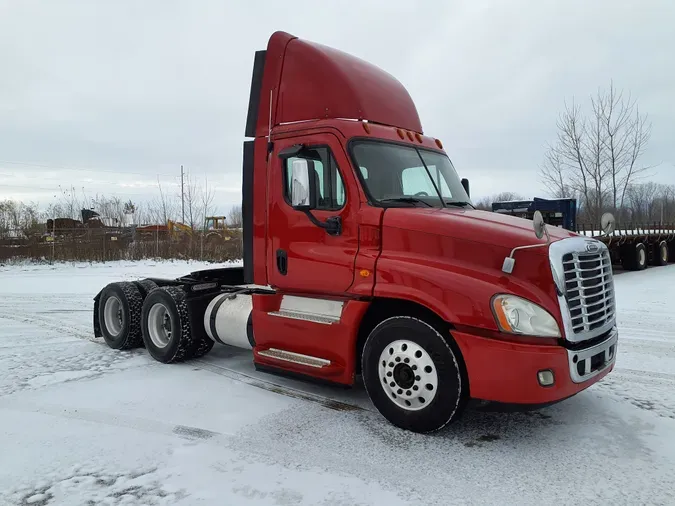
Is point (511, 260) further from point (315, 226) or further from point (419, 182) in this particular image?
point (315, 226)

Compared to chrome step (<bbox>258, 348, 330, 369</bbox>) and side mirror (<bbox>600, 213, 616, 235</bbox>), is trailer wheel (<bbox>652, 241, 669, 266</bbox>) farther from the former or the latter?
chrome step (<bbox>258, 348, 330, 369</bbox>)

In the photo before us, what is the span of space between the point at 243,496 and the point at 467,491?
1458 millimetres

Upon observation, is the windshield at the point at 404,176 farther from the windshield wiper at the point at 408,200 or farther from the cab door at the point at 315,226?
the cab door at the point at 315,226

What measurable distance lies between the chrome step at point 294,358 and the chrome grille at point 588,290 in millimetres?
2180

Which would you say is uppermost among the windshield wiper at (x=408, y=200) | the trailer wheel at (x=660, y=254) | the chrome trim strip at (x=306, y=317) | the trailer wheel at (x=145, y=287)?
the windshield wiper at (x=408, y=200)

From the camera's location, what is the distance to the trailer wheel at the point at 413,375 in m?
3.95

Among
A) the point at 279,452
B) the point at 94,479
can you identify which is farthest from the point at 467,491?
the point at 94,479

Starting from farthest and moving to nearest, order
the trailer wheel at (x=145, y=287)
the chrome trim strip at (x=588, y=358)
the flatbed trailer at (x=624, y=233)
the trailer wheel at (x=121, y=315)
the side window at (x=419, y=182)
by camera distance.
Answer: the flatbed trailer at (x=624, y=233), the trailer wheel at (x=145, y=287), the trailer wheel at (x=121, y=315), the side window at (x=419, y=182), the chrome trim strip at (x=588, y=358)

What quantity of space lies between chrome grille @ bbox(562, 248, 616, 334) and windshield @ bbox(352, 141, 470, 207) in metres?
1.40

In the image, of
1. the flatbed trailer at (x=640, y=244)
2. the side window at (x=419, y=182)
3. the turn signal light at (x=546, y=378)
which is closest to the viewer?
the turn signal light at (x=546, y=378)

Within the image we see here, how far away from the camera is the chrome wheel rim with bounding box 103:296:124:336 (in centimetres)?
750

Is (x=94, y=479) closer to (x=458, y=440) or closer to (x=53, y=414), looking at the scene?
(x=53, y=414)

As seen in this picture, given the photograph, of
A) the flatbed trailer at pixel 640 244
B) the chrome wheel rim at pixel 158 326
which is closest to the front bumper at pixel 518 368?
the chrome wheel rim at pixel 158 326

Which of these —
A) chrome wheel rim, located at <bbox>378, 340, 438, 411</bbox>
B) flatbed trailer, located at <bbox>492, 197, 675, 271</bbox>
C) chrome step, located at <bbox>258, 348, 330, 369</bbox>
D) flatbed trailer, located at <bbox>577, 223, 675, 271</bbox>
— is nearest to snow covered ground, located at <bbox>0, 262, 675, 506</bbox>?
chrome wheel rim, located at <bbox>378, 340, 438, 411</bbox>
